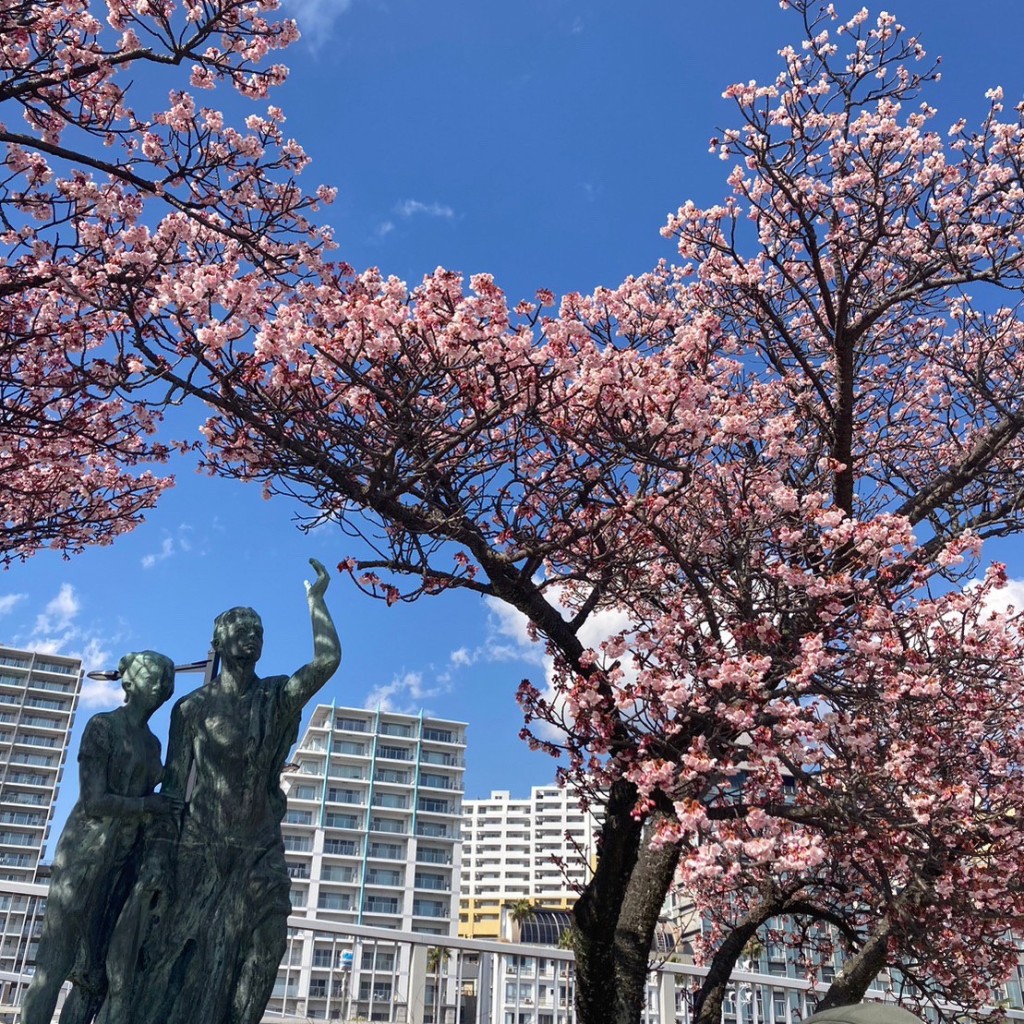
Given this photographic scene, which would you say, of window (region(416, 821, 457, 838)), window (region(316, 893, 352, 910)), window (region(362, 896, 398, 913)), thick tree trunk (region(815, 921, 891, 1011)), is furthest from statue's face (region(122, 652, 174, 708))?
window (region(416, 821, 457, 838))

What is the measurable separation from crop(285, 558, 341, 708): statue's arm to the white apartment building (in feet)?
170

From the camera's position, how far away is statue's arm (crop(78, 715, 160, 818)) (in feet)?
12.3

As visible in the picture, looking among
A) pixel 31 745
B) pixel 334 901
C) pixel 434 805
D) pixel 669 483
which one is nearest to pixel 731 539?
pixel 669 483

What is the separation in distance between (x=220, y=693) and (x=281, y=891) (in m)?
0.95

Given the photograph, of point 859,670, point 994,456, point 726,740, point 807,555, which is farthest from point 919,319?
point 726,740

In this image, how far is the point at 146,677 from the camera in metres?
4.09

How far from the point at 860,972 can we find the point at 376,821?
53819mm

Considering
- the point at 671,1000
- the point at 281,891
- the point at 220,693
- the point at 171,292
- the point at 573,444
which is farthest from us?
the point at 671,1000

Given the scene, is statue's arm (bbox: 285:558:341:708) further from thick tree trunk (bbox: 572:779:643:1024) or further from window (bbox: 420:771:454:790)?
window (bbox: 420:771:454:790)

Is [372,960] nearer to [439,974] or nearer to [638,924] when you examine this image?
[439,974]

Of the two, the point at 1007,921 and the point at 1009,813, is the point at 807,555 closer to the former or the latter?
the point at 1009,813

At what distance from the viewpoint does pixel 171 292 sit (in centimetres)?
583

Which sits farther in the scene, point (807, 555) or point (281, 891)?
point (807, 555)

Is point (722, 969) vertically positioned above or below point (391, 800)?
below
